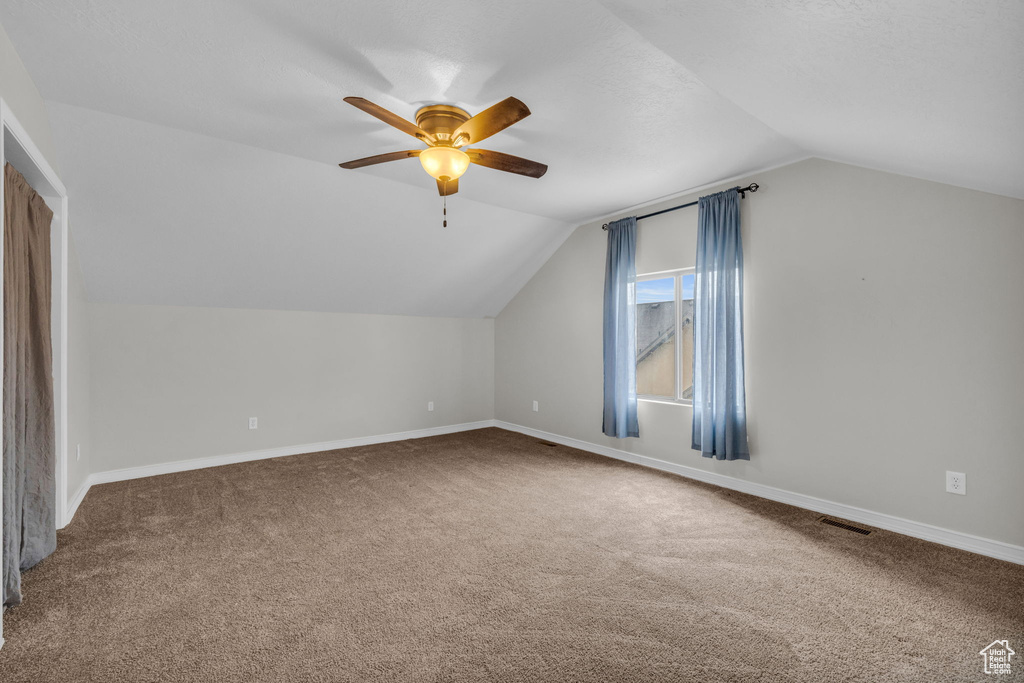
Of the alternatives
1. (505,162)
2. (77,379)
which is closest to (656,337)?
(505,162)

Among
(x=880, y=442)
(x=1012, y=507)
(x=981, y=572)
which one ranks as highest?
(x=880, y=442)

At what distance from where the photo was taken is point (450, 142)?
260cm

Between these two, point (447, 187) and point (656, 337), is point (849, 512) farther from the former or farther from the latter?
point (447, 187)

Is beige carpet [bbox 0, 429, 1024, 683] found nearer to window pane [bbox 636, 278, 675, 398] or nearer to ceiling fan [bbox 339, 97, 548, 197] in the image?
window pane [bbox 636, 278, 675, 398]

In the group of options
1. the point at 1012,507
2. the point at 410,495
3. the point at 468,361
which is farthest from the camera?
the point at 468,361

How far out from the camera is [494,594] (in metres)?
2.32

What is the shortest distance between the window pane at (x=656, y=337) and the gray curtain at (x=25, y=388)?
440 cm

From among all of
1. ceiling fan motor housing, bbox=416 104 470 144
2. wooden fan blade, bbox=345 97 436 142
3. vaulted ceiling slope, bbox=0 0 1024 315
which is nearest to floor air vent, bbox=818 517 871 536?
vaulted ceiling slope, bbox=0 0 1024 315

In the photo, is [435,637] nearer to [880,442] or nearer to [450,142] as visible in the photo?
[450,142]

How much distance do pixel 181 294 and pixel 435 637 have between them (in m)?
3.92

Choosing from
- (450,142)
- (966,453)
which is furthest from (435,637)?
(966,453)

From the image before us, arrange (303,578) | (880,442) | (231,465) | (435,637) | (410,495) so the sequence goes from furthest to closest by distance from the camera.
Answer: (231,465), (410,495), (880,442), (303,578), (435,637)

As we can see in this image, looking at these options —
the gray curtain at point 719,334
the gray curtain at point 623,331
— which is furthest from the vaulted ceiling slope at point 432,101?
the gray curtain at point 623,331

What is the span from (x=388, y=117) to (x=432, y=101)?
42 centimetres
